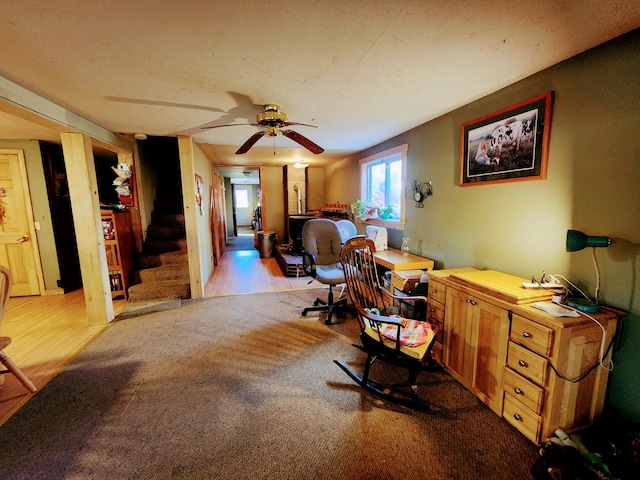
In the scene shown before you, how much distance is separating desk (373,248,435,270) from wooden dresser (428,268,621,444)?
82 cm

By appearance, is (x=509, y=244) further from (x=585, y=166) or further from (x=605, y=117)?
(x=605, y=117)

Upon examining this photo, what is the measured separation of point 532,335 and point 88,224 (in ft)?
13.7

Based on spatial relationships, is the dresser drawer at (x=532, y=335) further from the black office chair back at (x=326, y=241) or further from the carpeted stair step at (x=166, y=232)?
the carpeted stair step at (x=166, y=232)

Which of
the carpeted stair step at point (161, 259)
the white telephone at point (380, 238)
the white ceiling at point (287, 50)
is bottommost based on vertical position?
the carpeted stair step at point (161, 259)

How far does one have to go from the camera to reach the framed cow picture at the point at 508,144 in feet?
6.03

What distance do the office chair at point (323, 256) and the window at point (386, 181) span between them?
95 cm

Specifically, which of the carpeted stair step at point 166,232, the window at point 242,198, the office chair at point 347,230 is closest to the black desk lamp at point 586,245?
the office chair at point 347,230

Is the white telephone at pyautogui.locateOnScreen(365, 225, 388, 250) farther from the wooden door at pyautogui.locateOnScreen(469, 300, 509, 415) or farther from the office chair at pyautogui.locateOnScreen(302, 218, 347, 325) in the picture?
the wooden door at pyautogui.locateOnScreen(469, 300, 509, 415)

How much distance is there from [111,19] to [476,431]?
302cm

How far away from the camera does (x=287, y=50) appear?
1.57 meters

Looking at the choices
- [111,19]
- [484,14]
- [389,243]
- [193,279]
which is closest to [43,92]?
[111,19]

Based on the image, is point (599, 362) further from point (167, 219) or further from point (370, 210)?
point (167, 219)

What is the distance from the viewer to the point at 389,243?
12.8 feet

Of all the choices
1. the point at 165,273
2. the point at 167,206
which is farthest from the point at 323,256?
the point at 167,206
